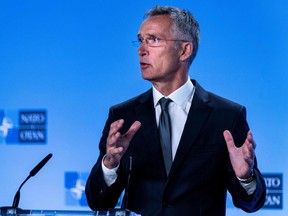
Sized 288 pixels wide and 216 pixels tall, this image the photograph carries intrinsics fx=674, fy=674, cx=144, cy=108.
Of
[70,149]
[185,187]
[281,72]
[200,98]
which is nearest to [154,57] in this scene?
[200,98]

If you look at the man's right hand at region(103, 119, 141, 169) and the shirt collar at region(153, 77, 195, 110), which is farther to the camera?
the shirt collar at region(153, 77, 195, 110)

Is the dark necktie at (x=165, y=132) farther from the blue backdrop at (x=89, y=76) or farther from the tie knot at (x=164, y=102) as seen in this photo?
the blue backdrop at (x=89, y=76)

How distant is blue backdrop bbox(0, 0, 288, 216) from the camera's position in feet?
11.7

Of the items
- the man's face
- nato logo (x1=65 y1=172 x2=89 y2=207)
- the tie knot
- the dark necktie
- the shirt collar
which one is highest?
the man's face

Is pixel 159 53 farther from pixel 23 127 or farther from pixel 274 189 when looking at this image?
pixel 23 127

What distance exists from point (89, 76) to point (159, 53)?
4.01 feet

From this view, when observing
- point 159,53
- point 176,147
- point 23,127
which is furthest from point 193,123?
point 23,127

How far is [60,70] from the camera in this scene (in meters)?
3.97

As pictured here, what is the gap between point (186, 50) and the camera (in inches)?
113

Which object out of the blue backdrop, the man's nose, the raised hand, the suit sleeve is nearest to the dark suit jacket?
the suit sleeve

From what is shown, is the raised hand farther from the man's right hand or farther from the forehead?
the forehead

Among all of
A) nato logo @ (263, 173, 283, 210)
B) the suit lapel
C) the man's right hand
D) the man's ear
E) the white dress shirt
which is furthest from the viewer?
nato logo @ (263, 173, 283, 210)

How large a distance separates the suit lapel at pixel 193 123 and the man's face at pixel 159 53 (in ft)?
0.49

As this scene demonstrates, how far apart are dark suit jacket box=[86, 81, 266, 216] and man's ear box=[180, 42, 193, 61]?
0.67ft
